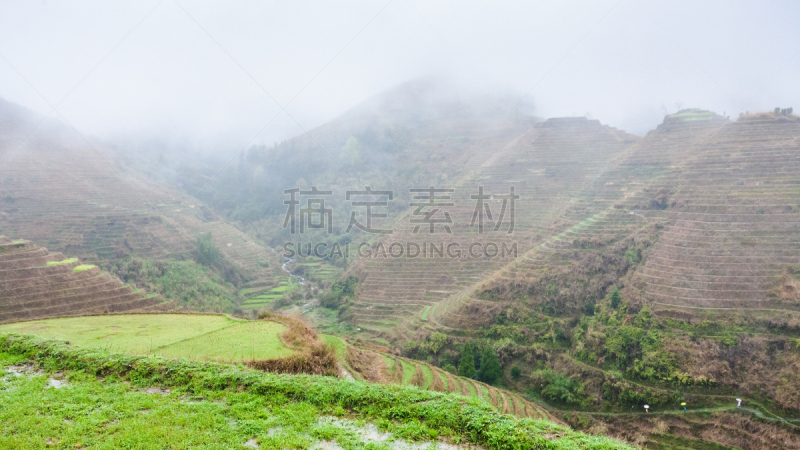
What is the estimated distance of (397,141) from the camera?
81312 millimetres

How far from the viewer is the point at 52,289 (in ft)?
65.0

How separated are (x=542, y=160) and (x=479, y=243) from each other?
1750cm

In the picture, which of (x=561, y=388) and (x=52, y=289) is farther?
(x=561, y=388)

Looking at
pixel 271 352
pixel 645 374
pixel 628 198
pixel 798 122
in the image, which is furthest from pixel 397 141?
pixel 271 352

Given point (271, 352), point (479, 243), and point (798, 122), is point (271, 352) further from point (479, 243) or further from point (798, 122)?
point (798, 122)

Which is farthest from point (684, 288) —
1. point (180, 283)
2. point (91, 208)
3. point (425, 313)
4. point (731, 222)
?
point (91, 208)

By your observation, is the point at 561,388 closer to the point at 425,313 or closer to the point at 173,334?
the point at 425,313

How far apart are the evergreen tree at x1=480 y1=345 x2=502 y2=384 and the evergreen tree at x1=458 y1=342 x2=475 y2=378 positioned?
1.95ft

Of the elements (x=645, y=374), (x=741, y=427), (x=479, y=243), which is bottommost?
(x=741, y=427)

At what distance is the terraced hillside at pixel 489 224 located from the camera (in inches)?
1252

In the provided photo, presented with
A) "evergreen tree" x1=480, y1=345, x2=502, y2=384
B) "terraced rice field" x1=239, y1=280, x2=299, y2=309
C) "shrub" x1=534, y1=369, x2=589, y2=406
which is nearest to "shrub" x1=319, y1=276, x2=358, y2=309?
"terraced rice field" x1=239, y1=280, x2=299, y2=309

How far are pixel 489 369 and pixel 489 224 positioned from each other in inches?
751

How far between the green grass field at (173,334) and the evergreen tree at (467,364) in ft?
40.8

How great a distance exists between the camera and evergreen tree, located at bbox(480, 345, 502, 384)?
22969mm
